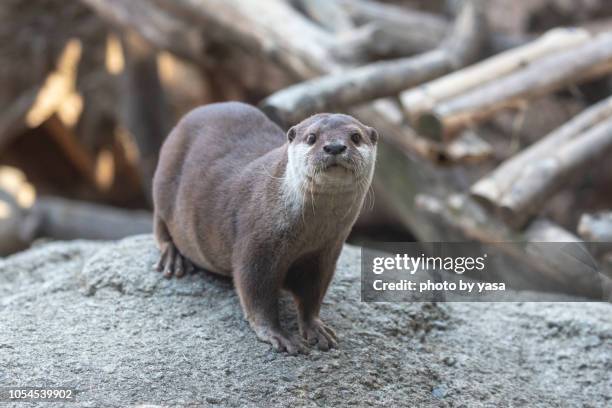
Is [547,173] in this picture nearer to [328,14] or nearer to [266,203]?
[266,203]

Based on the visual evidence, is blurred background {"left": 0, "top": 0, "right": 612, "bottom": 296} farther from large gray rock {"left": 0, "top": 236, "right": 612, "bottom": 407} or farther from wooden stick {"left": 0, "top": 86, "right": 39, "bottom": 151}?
large gray rock {"left": 0, "top": 236, "right": 612, "bottom": 407}

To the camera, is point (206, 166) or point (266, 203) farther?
point (206, 166)

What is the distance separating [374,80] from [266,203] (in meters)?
2.45

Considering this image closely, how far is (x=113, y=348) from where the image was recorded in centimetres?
292

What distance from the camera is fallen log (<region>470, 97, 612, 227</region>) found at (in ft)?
15.1

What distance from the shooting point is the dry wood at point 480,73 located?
491 cm

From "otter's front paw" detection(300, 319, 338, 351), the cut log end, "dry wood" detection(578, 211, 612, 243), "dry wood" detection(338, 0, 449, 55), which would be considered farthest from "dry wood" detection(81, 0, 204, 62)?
"otter's front paw" detection(300, 319, 338, 351)

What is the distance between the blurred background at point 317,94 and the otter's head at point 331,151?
1.61 metres

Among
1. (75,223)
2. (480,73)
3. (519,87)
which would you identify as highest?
(480,73)

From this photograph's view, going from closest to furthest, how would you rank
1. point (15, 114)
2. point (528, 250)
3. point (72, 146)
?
point (528, 250) < point (15, 114) < point (72, 146)

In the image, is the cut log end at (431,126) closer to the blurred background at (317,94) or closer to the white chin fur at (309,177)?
the blurred background at (317,94)

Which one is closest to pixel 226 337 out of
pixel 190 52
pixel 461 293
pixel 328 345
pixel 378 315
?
pixel 328 345

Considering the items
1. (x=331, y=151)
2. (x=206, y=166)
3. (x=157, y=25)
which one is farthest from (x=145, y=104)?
(x=331, y=151)

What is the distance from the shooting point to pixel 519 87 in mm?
5098
